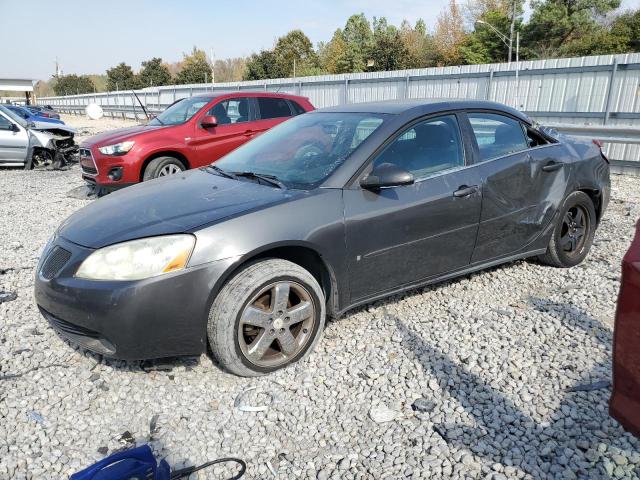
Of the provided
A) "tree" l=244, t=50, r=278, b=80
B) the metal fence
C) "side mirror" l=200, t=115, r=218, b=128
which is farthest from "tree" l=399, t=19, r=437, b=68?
"side mirror" l=200, t=115, r=218, b=128

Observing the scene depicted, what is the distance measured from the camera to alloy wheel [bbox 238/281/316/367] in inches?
113

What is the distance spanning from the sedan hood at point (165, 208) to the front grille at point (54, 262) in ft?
0.31

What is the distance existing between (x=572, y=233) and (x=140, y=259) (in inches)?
150

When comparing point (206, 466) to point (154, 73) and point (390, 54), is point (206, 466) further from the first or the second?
point (154, 73)

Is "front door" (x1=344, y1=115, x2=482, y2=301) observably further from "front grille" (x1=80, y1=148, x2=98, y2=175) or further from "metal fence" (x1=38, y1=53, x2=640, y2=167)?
"metal fence" (x1=38, y1=53, x2=640, y2=167)

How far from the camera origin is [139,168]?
294 inches

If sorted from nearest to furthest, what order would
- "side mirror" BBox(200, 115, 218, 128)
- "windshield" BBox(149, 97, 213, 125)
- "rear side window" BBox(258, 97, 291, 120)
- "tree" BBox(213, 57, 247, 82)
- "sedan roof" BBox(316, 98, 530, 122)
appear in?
"sedan roof" BBox(316, 98, 530, 122)
"side mirror" BBox(200, 115, 218, 128)
"windshield" BBox(149, 97, 213, 125)
"rear side window" BBox(258, 97, 291, 120)
"tree" BBox(213, 57, 247, 82)

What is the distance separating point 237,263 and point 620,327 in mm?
1833

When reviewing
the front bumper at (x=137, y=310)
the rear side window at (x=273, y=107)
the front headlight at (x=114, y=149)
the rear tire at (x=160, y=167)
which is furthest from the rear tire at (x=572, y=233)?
the front headlight at (x=114, y=149)

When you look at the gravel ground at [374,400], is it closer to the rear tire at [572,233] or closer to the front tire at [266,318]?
the front tire at [266,318]

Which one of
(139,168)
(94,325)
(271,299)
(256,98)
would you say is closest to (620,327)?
(271,299)

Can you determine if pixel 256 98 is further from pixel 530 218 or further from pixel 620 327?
pixel 620 327

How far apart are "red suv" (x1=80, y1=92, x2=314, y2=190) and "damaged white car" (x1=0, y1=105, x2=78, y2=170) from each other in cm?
488

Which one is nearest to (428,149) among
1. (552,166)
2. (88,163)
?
(552,166)
